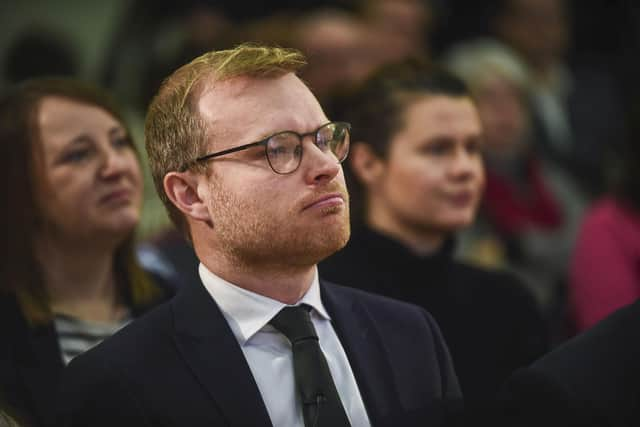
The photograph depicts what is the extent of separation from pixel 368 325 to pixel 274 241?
29 centimetres

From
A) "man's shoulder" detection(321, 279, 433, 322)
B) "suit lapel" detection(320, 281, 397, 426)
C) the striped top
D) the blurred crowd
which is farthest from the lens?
the blurred crowd

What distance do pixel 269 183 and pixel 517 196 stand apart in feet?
8.07

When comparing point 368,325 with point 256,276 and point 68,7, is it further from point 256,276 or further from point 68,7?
point 68,7

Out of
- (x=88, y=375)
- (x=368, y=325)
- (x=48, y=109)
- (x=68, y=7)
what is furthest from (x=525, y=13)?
(x=88, y=375)

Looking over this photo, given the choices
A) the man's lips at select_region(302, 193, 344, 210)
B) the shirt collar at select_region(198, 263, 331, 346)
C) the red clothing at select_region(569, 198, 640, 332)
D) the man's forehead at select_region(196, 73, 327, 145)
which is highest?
the man's forehead at select_region(196, 73, 327, 145)

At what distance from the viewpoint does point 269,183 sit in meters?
1.90

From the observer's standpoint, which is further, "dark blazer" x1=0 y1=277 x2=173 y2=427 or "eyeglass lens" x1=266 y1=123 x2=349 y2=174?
"dark blazer" x1=0 y1=277 x2=173 y2=427

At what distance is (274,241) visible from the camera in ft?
6.22

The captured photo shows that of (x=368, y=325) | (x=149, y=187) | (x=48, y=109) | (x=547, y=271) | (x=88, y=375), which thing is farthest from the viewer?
(x=547, y=271)

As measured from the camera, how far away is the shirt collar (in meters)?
1.93

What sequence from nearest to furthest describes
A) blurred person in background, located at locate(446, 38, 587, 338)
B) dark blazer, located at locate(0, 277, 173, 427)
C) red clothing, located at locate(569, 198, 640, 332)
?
dark blazer, located at locate(0, 277, 173, 427)
red clothing, located at locate(569, 198, 640, 332)
blurred person in background, located at locate(446, 38, 587, 338)

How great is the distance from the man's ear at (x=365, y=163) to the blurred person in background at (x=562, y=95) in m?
1.75

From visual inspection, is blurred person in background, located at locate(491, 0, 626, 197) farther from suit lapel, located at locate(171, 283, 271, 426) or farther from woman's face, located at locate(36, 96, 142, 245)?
suit lapel, located at locate(171, 283, 271, 426)

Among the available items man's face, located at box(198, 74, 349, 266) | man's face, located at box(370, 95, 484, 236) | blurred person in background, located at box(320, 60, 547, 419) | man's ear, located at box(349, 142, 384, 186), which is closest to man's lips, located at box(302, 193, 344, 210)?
man's face, located at box(198, 74, 349, 266)
